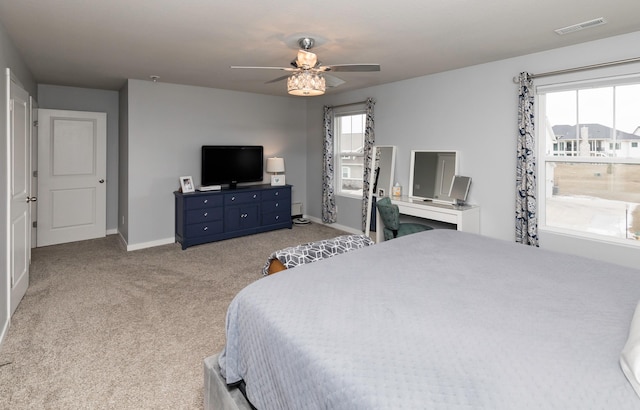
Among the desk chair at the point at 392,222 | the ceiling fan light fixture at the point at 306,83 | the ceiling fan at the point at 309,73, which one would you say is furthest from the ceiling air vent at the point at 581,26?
the desk chair at the point at 392,222

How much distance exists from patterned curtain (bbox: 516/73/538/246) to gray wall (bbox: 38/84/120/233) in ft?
19.2

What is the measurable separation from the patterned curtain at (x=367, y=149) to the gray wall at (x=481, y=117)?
0.14 meters

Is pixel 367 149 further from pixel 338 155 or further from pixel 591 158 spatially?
pixel 591 158

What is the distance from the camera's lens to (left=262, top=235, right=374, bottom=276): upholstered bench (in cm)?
236

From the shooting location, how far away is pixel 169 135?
5.26 metres

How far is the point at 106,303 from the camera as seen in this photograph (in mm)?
3242

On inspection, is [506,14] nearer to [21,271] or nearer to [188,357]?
[188,357]

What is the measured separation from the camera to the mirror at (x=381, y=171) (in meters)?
5.20

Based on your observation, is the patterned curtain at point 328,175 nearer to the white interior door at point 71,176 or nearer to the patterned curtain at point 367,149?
the patterned curtain at point 367,149

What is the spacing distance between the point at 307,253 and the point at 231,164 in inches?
149

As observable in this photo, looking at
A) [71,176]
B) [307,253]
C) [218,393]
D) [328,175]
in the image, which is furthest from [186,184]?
[218,393]

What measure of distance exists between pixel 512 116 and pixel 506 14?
1.47m

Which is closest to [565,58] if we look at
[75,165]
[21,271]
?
[21,271]

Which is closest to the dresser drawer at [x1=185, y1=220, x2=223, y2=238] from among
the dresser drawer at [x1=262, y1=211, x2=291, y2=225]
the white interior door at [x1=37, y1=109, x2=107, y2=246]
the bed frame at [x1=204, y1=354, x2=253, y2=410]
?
the dresser drawer at [x1=262, y1=211, x2=291, y2=225]
